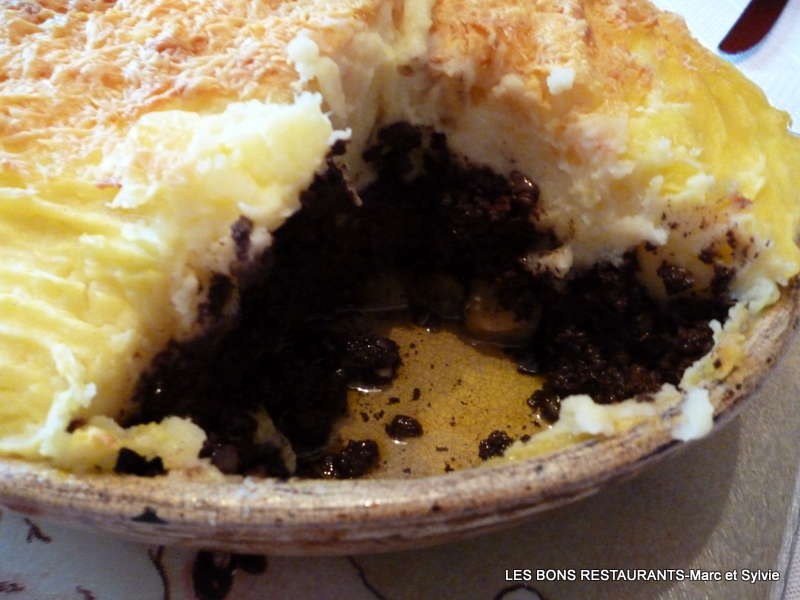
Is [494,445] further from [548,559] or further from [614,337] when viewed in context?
[614,337]

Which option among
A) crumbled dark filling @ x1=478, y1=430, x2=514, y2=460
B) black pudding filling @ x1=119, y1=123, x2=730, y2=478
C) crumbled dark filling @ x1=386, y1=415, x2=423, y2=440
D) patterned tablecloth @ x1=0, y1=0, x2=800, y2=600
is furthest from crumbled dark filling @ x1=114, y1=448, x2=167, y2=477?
crumbled dark filling @ x1=478, y1=430, x2=514, y2=460

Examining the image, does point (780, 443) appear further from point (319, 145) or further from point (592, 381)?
point (319, 145)

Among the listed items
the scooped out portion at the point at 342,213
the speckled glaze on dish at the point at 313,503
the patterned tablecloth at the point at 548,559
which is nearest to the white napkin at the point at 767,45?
the scooped out portion at the point at 342,213

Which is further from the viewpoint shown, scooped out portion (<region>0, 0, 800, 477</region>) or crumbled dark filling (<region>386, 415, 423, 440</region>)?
crumbled dark filling (<region>386, 415, 423, 440</region>)

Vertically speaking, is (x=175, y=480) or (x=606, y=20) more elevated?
(x=606, y=20)

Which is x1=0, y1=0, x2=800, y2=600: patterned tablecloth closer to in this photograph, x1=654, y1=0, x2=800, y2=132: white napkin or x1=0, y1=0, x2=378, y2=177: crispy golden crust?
x1=0, y1=0, x2=378, y2=177: crispy golden crust

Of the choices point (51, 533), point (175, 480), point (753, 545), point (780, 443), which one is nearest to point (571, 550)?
point (753, 545)
